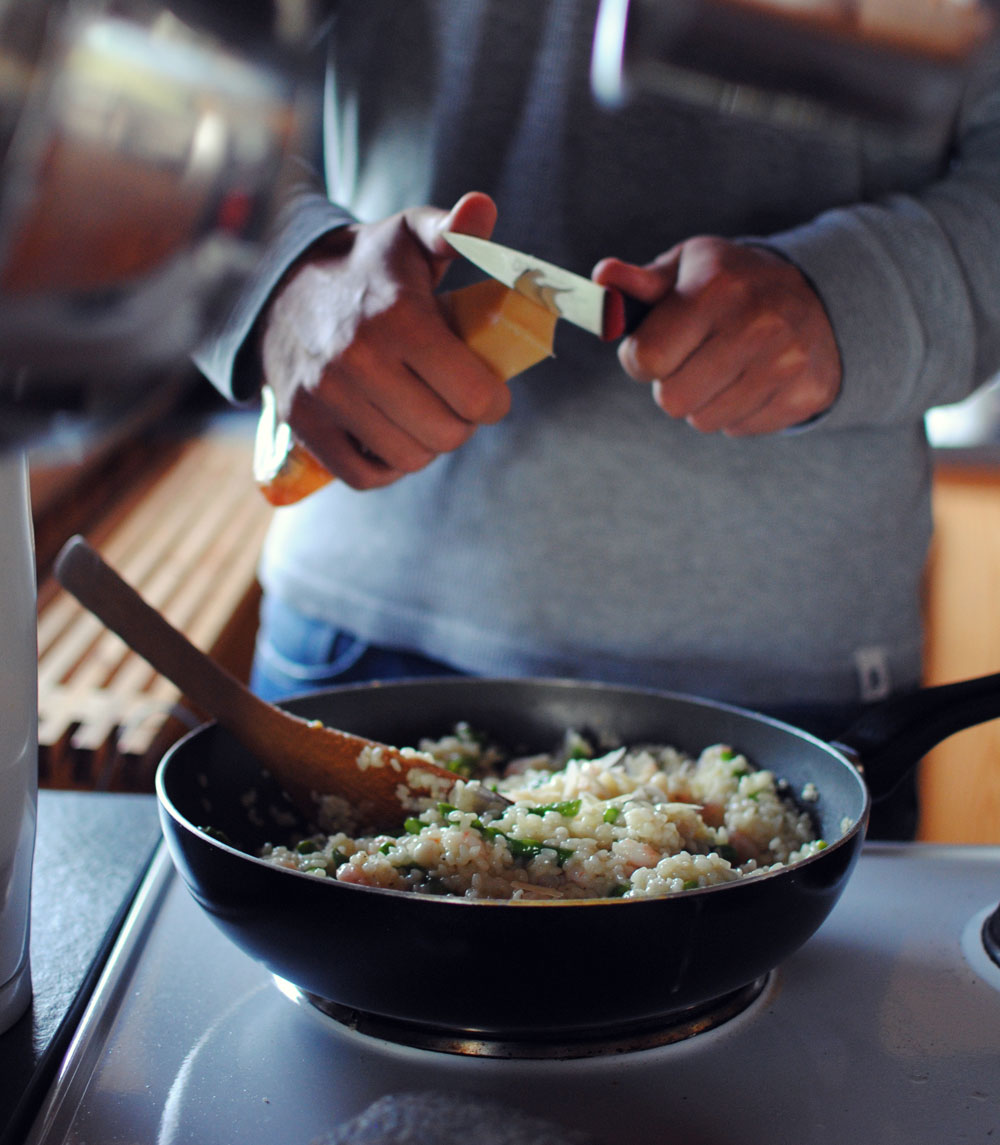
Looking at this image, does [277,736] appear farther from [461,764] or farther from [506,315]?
[506,315]

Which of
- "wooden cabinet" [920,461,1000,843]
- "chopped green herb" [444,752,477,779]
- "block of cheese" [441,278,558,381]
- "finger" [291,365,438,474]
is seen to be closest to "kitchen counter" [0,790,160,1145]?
"chopped green herb" [444,752,477,779]

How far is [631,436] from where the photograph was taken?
3.31ft

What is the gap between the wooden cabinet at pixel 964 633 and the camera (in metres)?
1.87

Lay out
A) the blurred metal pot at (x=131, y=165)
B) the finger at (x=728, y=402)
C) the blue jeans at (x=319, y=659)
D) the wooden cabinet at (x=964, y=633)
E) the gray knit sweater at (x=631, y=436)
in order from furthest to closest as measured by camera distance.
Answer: the wooden cabinet at (x=964, y=633)
the blue jeans at (x=319, y=659)
the gray knit sweater at (x=631, y=436)
the finger at (x=728, y=402)
the blurred metal pot at (x=131, y=165)

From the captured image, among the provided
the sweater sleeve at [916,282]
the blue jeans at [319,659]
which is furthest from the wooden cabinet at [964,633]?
the blue jeans at [319,659]

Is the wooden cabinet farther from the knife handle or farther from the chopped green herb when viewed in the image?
the knife handle

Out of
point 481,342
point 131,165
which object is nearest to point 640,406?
point 481,342

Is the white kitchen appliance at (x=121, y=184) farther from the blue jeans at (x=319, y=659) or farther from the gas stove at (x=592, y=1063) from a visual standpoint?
the blue jeans at (x=319, y=659)

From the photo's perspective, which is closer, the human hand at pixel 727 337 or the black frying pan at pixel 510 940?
the black frying pan at pixel 510 940

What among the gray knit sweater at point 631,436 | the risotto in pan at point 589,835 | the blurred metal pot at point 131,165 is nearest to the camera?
the blurred metal pot at point 131,165

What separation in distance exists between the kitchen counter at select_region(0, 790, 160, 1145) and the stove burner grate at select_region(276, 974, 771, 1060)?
148 mm

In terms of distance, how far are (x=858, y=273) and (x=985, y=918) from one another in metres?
0.51

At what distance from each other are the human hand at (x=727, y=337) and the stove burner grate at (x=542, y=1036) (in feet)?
1.46

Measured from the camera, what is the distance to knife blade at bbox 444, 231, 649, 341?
65cm
